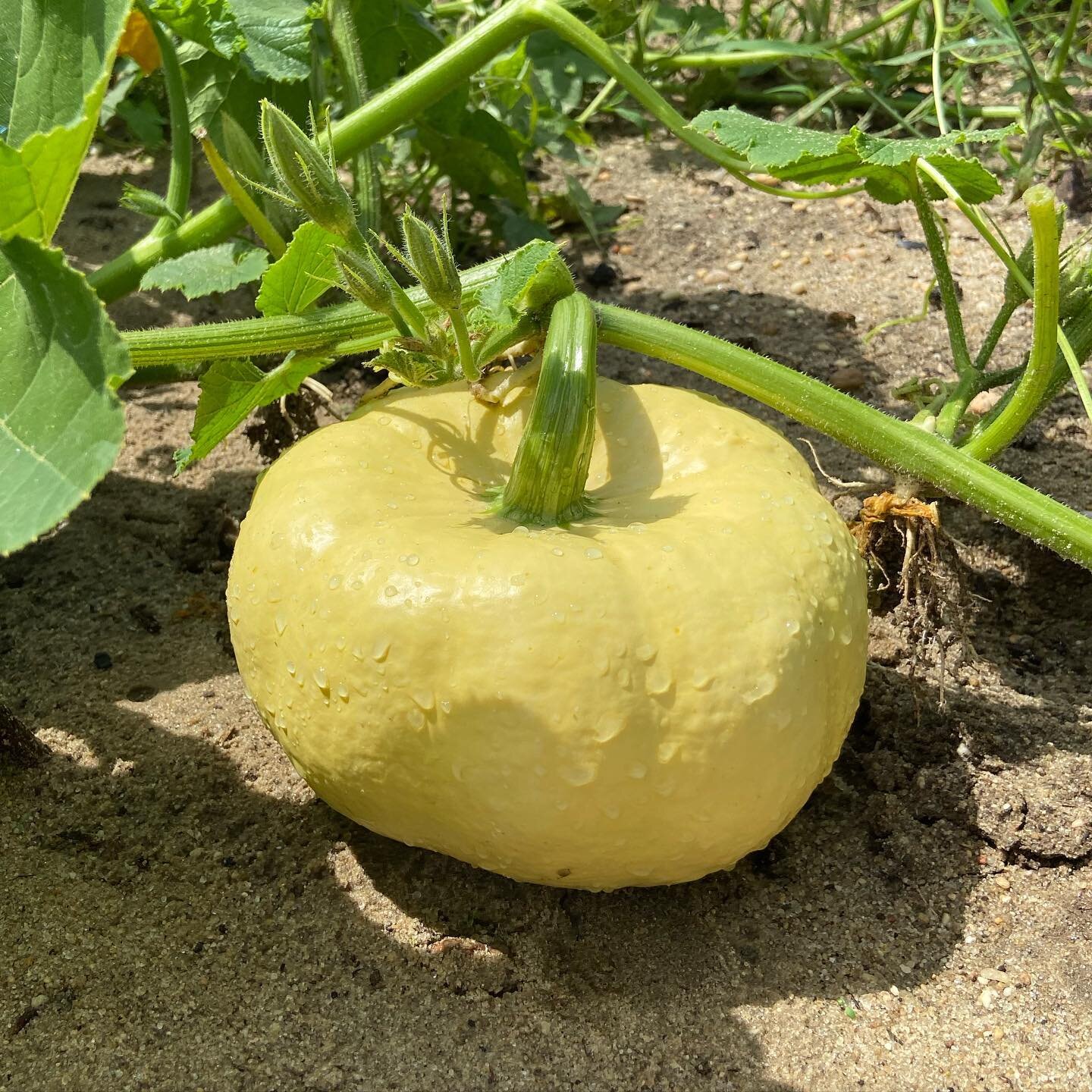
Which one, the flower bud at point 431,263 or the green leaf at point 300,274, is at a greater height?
the flower bud at point 431,263

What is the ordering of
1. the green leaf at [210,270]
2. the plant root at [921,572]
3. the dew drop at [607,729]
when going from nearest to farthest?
the dew drop at [607,729], the plant root at [921,572], the green leaf at [210,270]

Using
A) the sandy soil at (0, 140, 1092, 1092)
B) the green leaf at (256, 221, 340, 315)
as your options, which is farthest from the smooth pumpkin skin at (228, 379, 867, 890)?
the green leaf at (256, 221, 340, 315)

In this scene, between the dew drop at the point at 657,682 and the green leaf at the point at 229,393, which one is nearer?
the dew drop at the point at 657,682

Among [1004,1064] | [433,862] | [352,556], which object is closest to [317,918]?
[433,862]

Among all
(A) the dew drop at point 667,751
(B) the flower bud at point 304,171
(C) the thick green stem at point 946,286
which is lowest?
(A) the dew drop at point 667,751

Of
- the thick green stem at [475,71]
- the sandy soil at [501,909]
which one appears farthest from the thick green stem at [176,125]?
the sandy soil at [501,909]

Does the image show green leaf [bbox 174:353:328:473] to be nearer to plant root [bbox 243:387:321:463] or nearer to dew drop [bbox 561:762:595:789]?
plant root [bbox 243:387:321:463]

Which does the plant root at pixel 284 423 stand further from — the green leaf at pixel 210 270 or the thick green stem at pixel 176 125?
the thick green stem at pixel 176 125

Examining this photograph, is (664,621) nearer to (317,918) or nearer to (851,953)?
(851,953)
